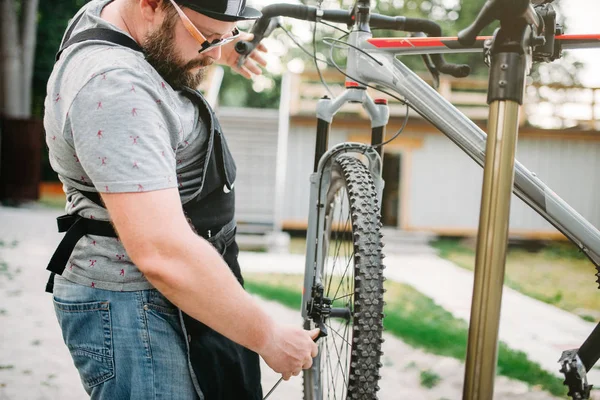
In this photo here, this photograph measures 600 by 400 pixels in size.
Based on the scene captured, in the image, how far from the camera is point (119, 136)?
3.60 feet

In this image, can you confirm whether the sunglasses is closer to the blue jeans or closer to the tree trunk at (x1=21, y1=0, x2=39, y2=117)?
the blue jeans

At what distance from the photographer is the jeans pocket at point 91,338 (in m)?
1.36

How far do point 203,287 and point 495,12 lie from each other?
730mm

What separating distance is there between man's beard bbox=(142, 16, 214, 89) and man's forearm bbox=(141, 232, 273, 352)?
45 centimetres

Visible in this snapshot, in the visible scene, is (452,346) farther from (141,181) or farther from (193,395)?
(141,181)

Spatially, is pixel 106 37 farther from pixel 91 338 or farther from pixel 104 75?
pixel 91 338

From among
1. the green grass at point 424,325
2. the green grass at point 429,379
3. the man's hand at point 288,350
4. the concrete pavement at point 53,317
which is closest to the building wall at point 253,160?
the concrete pavement at point 53,317

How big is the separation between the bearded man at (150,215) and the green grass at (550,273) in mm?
4879

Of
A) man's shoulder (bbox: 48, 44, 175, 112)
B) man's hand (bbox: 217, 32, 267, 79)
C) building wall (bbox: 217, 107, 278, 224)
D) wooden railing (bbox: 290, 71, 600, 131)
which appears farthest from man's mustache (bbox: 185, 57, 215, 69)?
wooden railing (bbox: 290, 71, 600, 131)

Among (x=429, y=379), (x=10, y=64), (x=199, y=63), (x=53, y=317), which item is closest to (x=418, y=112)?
(x=199, y=63)

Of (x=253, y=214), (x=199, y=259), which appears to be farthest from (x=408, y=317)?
(x=253, y=214)

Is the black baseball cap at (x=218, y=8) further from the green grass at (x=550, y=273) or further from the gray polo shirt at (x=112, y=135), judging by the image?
the green grass at (x=550, y=273)

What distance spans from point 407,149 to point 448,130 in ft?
31.8

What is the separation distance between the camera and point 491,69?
1.02m
